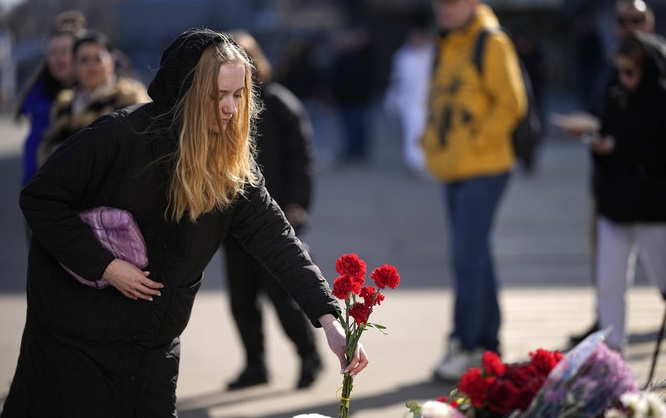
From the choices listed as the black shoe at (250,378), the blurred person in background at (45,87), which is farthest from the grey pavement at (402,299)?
the blurred person in background at (45,87)

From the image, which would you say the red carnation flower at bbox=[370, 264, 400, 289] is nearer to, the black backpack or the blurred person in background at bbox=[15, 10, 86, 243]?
the black backpack

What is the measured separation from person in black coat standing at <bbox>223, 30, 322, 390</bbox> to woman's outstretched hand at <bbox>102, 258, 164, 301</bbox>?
3.06 meters

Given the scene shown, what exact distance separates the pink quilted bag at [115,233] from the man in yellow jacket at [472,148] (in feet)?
10.6

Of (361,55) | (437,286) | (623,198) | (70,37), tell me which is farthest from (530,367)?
(361,55)

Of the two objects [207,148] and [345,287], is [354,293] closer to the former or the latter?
[345,287]

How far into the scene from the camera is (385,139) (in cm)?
2439

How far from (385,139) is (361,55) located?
4.57m

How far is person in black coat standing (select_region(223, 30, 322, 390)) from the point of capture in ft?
22.8

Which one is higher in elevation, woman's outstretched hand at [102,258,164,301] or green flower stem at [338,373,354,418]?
woman's outstretched hand at [102,258,164,301]

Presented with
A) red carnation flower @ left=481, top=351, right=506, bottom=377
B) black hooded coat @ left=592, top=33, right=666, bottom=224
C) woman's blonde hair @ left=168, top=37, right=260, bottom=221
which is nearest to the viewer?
red carnation flower @ left=481, top=351, right=506, bottom=377

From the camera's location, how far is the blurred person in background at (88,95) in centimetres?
628

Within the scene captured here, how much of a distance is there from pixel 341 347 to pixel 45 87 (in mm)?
3892

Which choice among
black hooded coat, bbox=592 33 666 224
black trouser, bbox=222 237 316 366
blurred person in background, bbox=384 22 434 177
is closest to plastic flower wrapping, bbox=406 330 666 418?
black hooded coat, bbox=592 33 666 224

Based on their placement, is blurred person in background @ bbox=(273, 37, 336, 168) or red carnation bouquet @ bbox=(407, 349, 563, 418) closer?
red carnation bouquet @ bbox=(407, 349, 563, 418)
